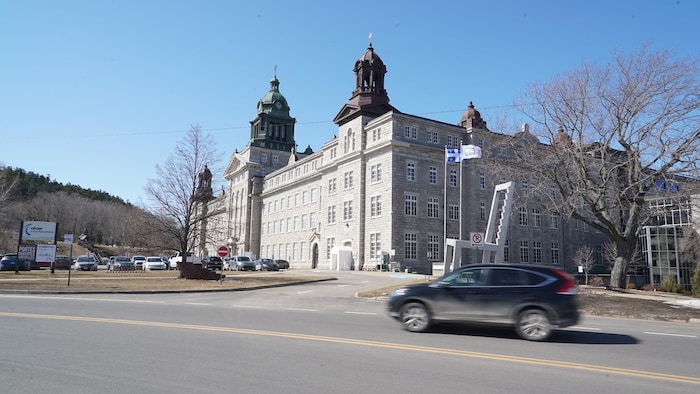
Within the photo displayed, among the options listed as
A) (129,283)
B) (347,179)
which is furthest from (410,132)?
(129,283)

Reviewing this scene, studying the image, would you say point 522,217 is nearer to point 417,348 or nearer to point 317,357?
point 417,348

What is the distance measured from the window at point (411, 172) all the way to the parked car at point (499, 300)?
38.7 m

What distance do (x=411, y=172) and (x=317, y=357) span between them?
42.6 metres

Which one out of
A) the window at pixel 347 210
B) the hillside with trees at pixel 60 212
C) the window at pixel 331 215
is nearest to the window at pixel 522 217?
the window at pixel 347 210

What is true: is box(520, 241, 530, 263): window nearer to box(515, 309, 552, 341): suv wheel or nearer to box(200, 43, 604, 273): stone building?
box(200, 43, 604, 273): stone building

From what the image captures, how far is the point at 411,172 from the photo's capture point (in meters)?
49.4

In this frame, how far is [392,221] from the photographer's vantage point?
47.4 meters

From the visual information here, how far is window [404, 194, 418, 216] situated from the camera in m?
48.8

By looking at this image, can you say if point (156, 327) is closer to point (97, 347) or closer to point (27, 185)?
point (97, 347)

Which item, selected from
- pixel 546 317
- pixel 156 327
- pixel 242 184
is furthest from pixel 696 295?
pixel 242 184

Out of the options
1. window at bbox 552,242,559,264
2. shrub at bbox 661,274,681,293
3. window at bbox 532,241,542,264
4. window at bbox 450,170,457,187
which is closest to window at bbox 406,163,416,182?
window at bbox 450,170,457,187

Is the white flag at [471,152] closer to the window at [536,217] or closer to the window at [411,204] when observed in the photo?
the window at [411,204]

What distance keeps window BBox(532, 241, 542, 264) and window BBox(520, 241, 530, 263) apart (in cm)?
101

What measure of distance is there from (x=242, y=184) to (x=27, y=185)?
212ft
